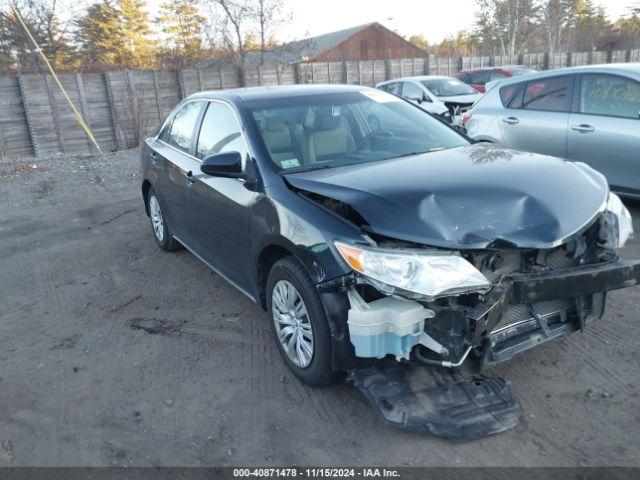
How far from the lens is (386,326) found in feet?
8.61

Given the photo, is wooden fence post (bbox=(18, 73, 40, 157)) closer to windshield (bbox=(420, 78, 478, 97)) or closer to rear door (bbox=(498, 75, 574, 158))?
windshield (bbox=(420, 78, 478, 97))

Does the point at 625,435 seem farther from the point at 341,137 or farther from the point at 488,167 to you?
the point at 341,137

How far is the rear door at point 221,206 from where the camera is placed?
371 cm

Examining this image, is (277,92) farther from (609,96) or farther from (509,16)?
(509,16)

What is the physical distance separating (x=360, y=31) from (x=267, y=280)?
151 feet

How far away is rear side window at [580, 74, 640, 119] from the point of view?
570 centimetres

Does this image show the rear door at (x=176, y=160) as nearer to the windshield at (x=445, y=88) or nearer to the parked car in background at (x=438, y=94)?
the parked car in background at (x=438, y=94)

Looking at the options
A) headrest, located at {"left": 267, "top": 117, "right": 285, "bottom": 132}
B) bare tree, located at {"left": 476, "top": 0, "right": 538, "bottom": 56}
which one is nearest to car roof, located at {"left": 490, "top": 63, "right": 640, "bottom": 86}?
headrest, located at {"left": 267, "top": 117, "right": 285, "bottom": 132}

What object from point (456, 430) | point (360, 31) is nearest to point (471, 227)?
point (456, 430)

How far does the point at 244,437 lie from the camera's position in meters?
2.88

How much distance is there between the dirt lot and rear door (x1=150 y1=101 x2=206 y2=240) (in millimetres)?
660

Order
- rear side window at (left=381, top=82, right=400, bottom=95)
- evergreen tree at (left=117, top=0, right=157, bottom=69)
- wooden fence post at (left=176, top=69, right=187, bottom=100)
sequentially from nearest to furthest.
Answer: rear side window at (left=381, top=82, right=400, bottom=95)
wooden fence post at (left=176, top=69, right=187, bottom=100)
evergreen tree at (left=117, top=0, right=157, bottom=69)

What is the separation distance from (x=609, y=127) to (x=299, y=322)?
4523 millimetres

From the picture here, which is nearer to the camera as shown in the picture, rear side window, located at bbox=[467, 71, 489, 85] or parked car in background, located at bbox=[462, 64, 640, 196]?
parked car in background, located at bbox=[462, 64, 640, 196]
